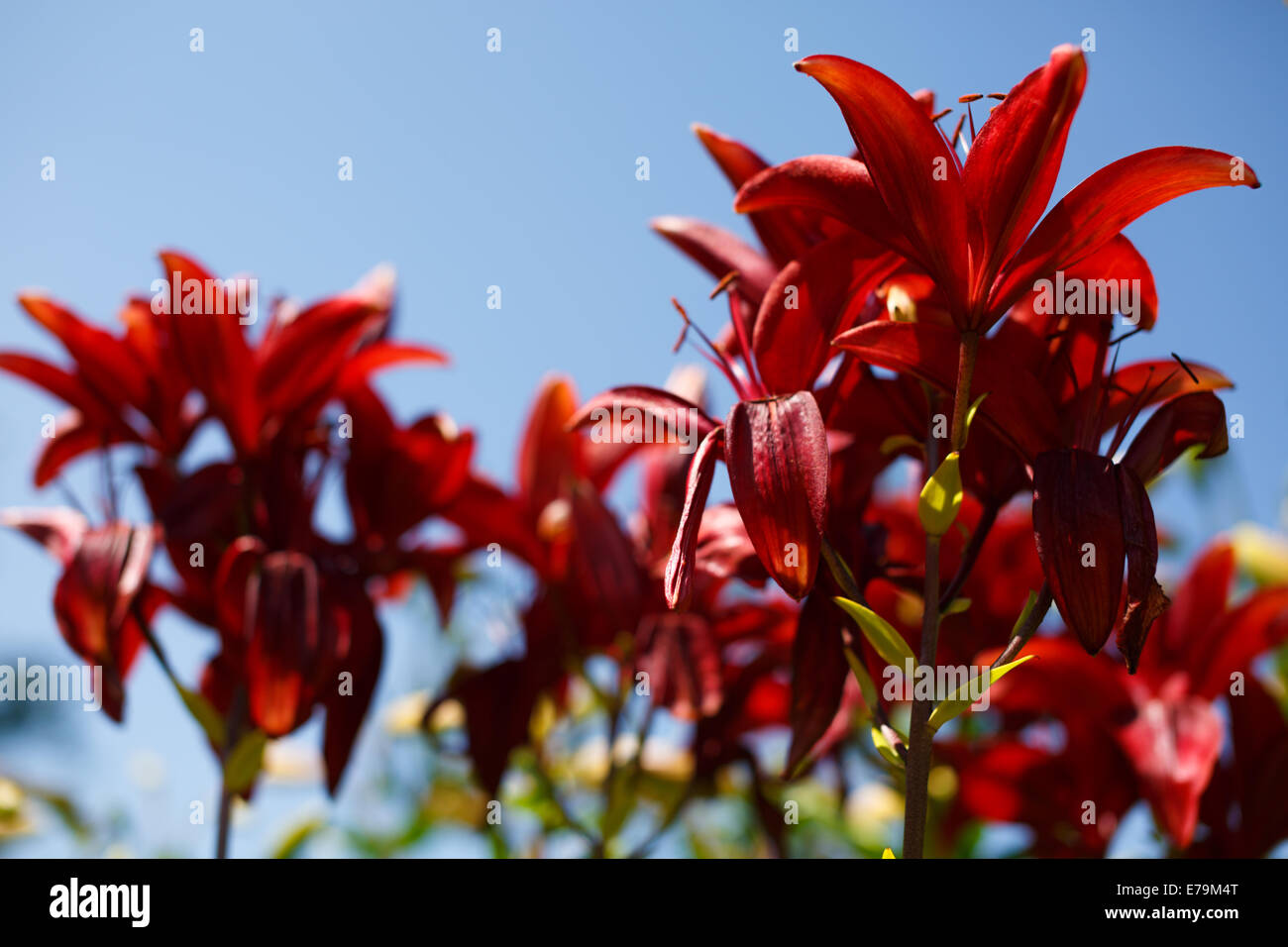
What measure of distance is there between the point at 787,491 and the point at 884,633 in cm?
12

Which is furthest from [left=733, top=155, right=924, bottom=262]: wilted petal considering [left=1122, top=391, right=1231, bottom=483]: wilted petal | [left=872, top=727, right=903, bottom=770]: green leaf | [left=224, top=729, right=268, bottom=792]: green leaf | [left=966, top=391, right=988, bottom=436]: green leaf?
[left=224, top=729, right=268, bottom=792]: green leaf

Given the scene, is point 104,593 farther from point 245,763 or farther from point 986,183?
point 986,183

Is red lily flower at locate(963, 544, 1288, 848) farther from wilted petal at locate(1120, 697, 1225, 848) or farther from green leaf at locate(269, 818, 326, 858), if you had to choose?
green leaf at locate(269, 818, 326, 858)

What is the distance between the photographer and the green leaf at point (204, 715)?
1.12 meters

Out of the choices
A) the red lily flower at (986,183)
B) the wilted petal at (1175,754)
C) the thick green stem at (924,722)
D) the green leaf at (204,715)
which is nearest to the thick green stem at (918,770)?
the thick green stem at (924,722)

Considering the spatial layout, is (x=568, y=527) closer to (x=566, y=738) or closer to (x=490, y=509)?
(x=490, y=509)

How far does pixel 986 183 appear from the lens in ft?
2.16

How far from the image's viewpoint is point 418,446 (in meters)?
1.28

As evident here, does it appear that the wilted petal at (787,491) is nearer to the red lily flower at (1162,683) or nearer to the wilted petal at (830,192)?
the wilted petal at (830,192)

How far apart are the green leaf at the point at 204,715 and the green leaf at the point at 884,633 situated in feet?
2.58

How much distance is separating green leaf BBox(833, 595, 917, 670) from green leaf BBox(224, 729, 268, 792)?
698mm
